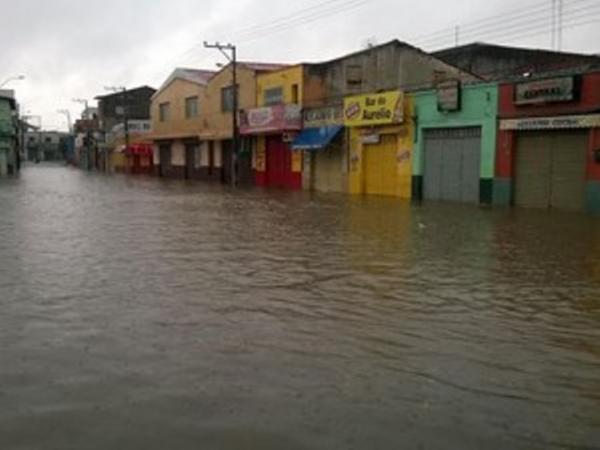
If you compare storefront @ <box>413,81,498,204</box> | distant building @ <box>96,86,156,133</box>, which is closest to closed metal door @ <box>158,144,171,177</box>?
distant building @ <box>96,86,156,133</box>

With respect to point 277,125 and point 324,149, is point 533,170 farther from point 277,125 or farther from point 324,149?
point 277,125

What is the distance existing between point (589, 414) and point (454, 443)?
1185 mm

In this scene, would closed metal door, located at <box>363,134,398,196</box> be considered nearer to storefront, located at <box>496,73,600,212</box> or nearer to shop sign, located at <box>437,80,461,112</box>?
shop sign, located at <box>437,80,461,112</box>

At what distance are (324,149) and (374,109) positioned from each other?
19.5ft

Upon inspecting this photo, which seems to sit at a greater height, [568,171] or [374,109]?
[374,109]

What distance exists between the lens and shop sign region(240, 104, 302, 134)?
1690 inches

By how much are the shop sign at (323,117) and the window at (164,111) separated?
87.1 feet

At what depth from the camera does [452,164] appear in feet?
102

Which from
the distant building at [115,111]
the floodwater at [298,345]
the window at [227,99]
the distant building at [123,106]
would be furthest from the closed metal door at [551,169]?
the distant building at [123,106]

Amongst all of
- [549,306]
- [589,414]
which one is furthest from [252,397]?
[549,306]

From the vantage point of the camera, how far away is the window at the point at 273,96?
4556cm

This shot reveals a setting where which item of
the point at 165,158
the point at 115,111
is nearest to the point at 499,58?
the point at 165,158

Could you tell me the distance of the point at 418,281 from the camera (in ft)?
37.0

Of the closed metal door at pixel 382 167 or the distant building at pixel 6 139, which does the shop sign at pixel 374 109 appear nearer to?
the closed metal door at pixel 382 167
